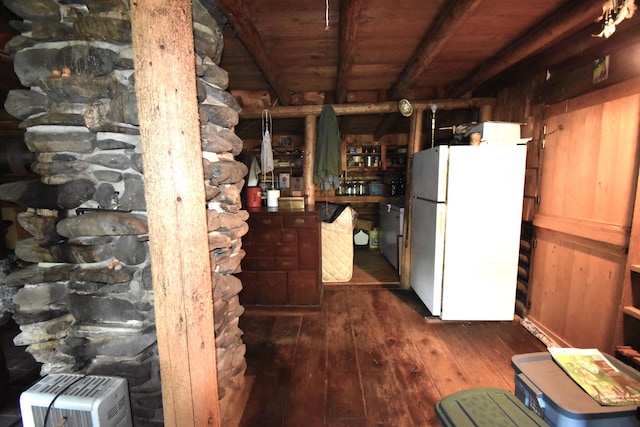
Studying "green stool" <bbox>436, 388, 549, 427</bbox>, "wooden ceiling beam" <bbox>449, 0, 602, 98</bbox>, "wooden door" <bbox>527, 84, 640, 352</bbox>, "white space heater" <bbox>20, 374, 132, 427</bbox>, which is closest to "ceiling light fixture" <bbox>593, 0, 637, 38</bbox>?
"wooden ceiling beam" <bbox>449, 0, 602, 98</bbox>

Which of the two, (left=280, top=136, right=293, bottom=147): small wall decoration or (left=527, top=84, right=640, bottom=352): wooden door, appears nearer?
(left=527, top=84, right=640, bottom=352): wooden door

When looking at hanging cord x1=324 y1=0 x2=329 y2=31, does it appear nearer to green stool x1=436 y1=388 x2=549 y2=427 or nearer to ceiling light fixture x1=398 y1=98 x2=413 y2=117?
ceiling light fixture x1=398 y1=98 x2=413 y2=117

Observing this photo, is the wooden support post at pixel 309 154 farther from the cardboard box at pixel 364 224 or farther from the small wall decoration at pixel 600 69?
the small wall decoration at pixel 600 69

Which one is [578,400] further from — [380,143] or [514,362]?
[380,143]

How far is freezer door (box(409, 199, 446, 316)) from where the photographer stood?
7.41ft

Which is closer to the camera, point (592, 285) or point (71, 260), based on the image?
point (71, 260)

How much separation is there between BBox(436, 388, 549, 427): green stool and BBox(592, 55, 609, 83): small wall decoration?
199cm

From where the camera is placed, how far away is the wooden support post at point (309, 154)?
2945mm

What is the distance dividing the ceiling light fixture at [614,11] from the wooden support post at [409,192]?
59.9 inches

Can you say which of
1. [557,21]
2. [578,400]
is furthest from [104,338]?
[557,21]

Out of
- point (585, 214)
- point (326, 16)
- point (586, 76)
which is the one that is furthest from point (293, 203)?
point (586, 76)

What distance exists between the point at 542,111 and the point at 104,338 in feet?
10.6

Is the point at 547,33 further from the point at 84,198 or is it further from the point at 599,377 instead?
the point at 84,198

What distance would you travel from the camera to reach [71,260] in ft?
3.66
